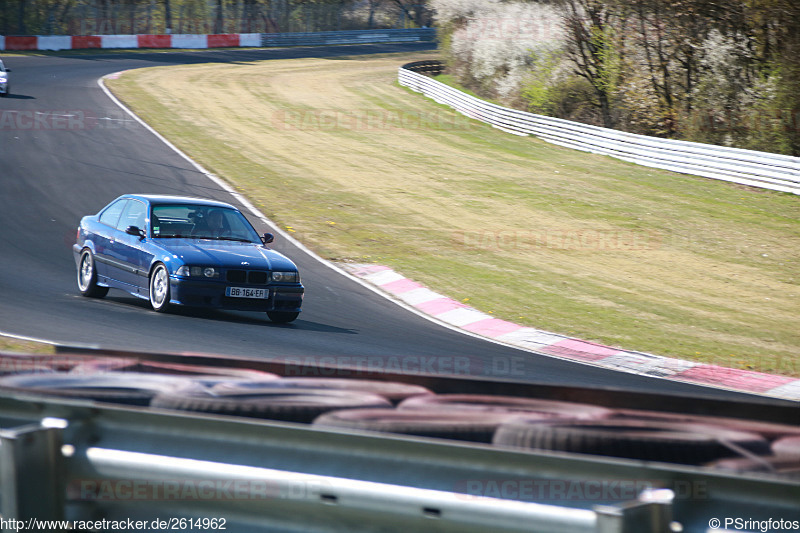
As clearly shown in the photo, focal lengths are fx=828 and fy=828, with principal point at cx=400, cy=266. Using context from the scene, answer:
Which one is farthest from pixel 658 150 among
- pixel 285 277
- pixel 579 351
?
pixel 285 277

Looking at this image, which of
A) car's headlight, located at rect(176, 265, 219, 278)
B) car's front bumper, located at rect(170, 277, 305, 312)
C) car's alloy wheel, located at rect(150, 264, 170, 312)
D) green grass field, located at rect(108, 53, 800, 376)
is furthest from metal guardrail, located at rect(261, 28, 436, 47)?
car's headlight, located at rect(176, 265, 219, 278)

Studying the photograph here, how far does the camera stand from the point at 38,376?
3.58m

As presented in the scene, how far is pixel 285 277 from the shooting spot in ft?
33.1

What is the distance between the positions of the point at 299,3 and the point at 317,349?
68398 mm

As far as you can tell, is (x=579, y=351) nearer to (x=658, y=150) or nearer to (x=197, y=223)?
(x=197, y=223)

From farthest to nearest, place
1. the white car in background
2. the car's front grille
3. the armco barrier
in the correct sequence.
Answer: the armco barrier, the white car in background, the car's front grille

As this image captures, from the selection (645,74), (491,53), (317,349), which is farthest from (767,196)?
(491,53)

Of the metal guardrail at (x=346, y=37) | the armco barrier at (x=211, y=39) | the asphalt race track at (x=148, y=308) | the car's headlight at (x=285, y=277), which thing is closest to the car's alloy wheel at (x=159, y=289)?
the asphalt race track at (x=148, y=308)

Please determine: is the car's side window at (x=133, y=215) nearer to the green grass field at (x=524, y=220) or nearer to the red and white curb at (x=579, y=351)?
the red and white curb at (x=579, y=351)

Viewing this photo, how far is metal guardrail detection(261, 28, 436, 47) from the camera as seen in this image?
6133 cm

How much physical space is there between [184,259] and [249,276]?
783 mm

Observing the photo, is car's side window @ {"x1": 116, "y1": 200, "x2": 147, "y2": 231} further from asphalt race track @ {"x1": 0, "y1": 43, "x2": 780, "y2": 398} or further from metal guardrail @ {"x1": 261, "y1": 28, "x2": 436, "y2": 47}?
metal guardrail @ {"x1": 261, "y1": 28, "x2": 436, "y2": 47}

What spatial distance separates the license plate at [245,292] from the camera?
9781mm

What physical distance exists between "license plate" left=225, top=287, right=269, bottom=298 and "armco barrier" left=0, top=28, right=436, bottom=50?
4305cm
